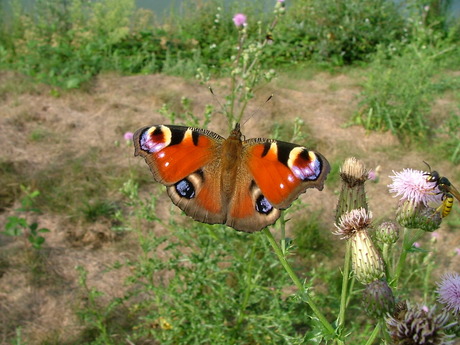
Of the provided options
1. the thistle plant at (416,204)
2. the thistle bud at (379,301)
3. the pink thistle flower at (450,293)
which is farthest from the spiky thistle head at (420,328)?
the thistle plant at (416,204)

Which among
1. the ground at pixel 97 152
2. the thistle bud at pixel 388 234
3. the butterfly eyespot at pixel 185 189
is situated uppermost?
the thistle bud at pixel 388 234

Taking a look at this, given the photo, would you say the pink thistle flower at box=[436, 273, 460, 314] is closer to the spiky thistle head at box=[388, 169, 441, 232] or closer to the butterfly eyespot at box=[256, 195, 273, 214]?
the spiky thistle head at box=[388, 169, 441, 232]

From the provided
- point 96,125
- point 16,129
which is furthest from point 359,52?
point 16,129

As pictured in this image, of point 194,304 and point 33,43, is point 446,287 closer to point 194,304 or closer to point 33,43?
point 194,304

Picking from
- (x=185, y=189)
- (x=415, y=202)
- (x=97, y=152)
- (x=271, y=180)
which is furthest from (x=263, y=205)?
(x=97, y=152)

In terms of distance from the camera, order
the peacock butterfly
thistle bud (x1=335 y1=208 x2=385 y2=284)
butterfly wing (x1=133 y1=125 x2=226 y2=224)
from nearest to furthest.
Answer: thistle bud (x1=335 y1=208 x2=385 y2=284) → the peacock butterfly → butterfly wing (x1=133 y1=125 x2=226 y2=224)

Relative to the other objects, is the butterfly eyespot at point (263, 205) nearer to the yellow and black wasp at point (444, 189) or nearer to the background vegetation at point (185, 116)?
the background vegetation at point (185, 116)

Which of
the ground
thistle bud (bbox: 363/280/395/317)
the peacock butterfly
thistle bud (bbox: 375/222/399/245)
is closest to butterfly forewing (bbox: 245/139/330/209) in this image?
the peacock butterfly
